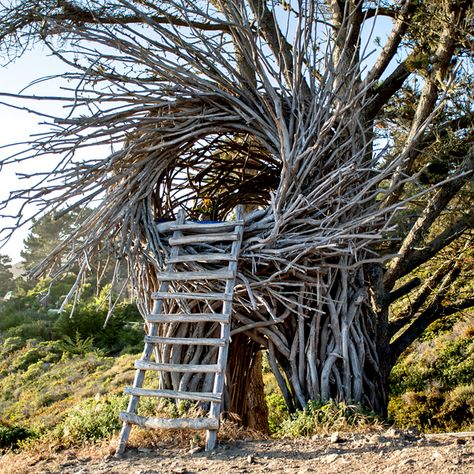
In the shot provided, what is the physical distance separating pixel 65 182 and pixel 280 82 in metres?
2.21

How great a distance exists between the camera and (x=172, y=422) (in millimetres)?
4785

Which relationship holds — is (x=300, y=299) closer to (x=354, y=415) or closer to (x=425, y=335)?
(x=354, y=415)

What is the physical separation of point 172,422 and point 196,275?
4.23 ft

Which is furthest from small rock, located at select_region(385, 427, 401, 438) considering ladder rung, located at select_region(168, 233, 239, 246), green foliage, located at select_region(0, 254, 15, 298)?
green foliage, located at select_region(0, 254, 15, 298)

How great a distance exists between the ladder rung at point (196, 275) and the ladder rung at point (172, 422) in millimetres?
1226

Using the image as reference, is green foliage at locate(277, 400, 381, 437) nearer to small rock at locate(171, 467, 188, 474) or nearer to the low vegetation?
the low vegetation

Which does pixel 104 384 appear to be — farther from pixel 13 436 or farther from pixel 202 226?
pixel 202 226

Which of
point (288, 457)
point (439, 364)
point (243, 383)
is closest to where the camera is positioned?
point (288, 457)

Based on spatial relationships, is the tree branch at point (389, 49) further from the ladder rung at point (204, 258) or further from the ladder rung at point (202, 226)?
the ladder rung at point (204, 258)

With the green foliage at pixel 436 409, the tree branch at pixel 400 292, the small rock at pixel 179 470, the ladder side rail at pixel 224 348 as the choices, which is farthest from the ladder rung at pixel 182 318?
the green foliage at pixel 436 409

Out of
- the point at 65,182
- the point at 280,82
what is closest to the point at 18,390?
the point at 65,182

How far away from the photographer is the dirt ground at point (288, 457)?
3.88 meters

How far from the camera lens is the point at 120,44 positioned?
19.3 feet

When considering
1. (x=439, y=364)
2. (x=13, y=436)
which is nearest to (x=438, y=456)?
(x=13, y=436)
